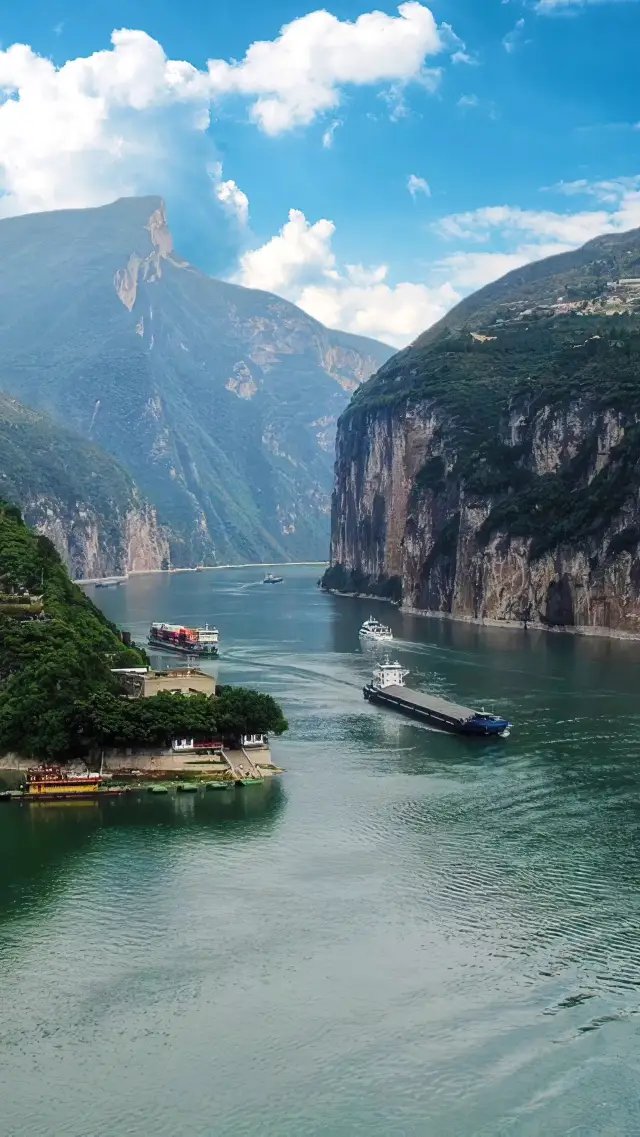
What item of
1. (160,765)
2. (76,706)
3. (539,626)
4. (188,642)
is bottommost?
(160,765)

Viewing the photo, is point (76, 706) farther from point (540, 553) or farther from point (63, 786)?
point (540, 553)

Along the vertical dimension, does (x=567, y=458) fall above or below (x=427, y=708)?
above

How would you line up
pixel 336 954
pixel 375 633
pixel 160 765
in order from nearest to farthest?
pixel 336 954, pixel 160 765, pixel 375 633

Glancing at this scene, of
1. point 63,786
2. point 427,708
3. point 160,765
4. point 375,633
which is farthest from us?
point 375,633

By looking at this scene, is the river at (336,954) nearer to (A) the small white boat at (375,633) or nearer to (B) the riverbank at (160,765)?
(B) the riverbank at (160,765)

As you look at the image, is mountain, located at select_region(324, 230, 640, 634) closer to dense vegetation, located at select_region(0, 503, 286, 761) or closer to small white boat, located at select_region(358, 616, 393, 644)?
small white boat, located at select_region(358, 616, 393, 644)

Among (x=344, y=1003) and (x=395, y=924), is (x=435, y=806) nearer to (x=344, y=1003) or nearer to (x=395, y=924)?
(x=395, y=924)

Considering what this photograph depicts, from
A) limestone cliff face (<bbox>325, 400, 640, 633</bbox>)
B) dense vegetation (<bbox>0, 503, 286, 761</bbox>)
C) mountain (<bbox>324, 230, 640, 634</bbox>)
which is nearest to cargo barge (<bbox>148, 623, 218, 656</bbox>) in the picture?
dense vegetation (<bbox>0, 503, 286, 761</bbox>)

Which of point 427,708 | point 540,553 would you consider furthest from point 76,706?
point 540,553
